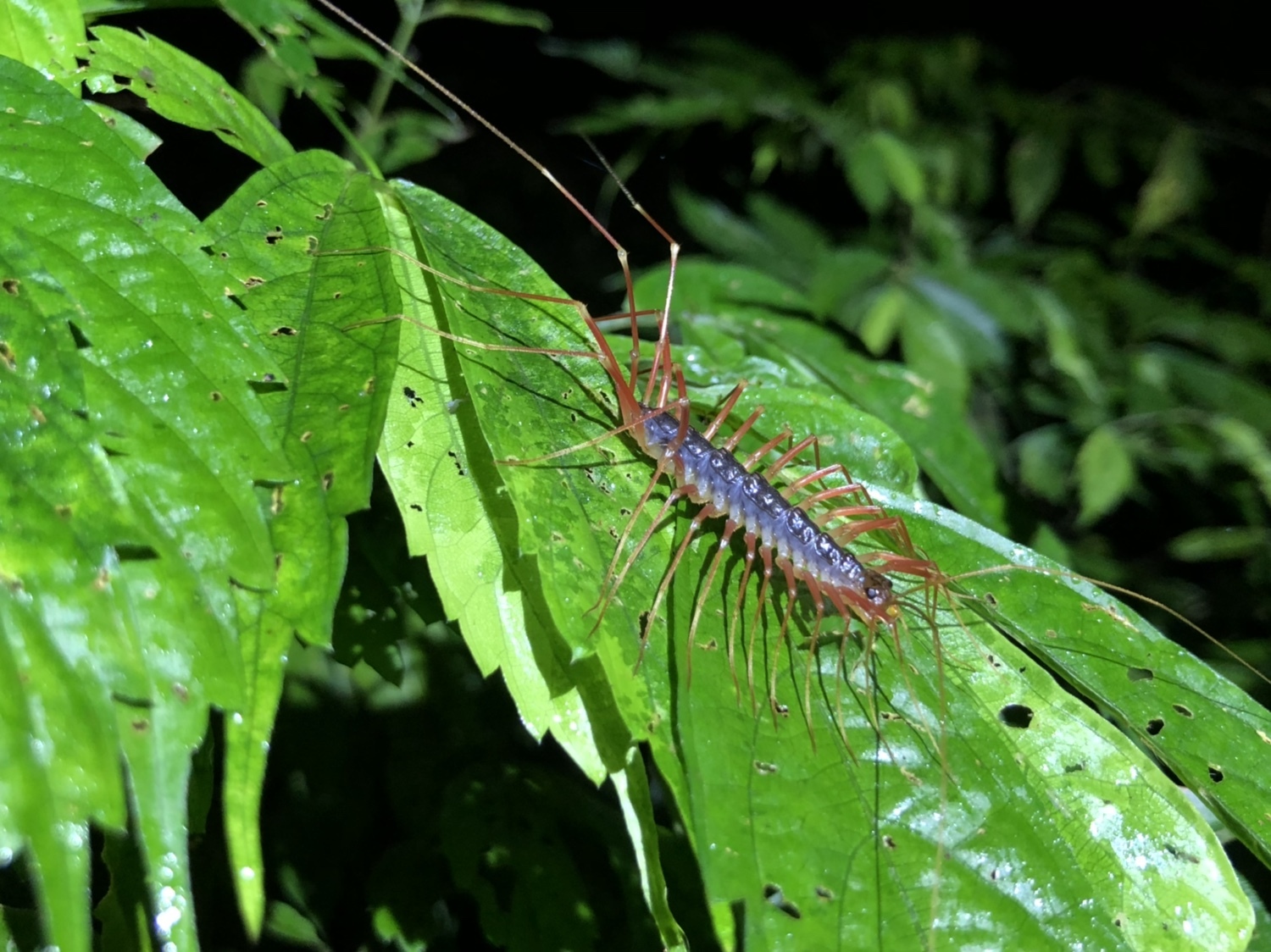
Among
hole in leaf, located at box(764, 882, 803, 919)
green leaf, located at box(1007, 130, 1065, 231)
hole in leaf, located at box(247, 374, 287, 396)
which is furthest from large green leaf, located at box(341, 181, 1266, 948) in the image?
green leaf, located at box(1007, 130, 1065, 231)

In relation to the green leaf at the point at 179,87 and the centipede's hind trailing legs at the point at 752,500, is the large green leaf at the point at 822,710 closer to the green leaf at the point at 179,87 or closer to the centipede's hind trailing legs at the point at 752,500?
the centipede's hind trailing legs at the point at 752,500

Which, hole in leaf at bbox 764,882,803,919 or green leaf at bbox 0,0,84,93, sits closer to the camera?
hole in leaf at bbox 764,882,803,919

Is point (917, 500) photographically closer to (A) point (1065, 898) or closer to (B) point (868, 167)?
(A) point (1065, 898)

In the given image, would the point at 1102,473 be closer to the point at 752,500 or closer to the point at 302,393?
the point at 752,500

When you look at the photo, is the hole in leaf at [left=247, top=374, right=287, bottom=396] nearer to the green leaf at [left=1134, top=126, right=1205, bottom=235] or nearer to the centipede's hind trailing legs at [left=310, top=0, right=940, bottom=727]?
the centipede's hind trailing legs at [left=310, top=0, right=940, bottom=727]

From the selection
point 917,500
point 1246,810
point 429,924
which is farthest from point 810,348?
point 429,924

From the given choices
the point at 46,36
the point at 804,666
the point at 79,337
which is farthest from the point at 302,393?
the point at 804,666
